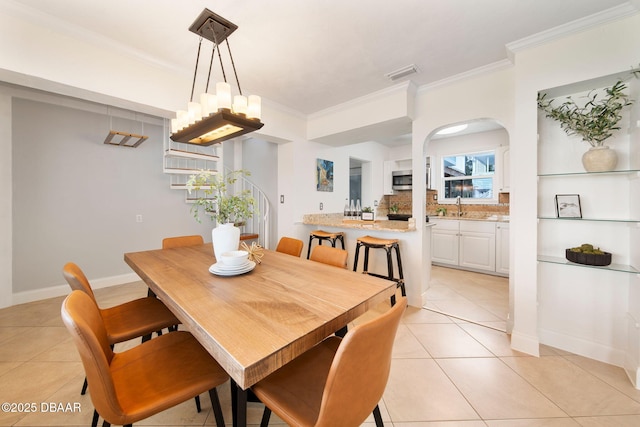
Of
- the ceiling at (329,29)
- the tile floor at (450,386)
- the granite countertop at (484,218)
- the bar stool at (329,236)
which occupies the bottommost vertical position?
the tile floor at (450,386)

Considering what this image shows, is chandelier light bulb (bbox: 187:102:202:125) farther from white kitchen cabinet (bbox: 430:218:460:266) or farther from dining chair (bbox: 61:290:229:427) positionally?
white kitchen cabinet (bbox: 430:218:460:266)

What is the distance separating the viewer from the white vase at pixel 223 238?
5.69 feet

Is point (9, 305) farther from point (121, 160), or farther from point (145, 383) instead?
point (145, 383)

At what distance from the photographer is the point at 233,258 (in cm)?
155

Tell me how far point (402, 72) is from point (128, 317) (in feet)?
10.3

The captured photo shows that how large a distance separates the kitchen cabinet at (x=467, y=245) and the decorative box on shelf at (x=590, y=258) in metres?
2.20

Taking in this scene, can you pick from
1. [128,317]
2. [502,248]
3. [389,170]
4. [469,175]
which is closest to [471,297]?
[502,248]

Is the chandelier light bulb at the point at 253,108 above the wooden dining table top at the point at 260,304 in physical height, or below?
above

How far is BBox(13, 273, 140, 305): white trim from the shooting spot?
3.00m

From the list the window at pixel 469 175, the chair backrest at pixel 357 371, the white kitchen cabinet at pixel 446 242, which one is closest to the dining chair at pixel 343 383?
the chair backrest at pixel 357 371

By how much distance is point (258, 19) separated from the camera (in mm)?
1869

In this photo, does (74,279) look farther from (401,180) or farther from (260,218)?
(401,180)

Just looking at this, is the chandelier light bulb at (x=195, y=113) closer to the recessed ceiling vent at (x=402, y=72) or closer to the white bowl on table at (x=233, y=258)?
the white bowl on table at (x=233, y=258)

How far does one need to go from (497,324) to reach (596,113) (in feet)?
6.64
